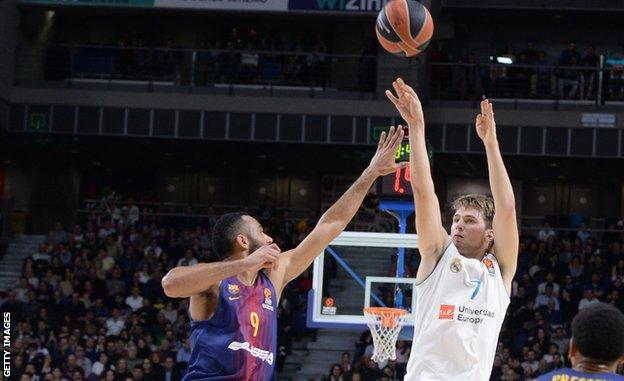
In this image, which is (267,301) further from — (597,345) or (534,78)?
(534,78)

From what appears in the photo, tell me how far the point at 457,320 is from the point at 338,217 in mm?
902

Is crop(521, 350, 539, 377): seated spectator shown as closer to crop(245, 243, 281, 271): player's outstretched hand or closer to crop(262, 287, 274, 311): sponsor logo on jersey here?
crop(262, 287, 274, 311): sponsor logo on jersey

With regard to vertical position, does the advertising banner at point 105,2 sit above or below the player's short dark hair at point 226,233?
above

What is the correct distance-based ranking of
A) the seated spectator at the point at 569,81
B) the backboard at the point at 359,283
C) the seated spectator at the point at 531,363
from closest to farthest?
the backboard at the point at 359,283 → the seated spectator at the point at 531,363 → the seated spectator at the point at 569,81

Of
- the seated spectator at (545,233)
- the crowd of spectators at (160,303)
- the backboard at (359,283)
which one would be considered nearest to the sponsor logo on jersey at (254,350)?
the backboard at (359,283)

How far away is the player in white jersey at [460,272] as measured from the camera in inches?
227

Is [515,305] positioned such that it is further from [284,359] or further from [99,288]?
[99,288]

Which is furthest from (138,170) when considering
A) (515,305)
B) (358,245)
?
(358,245)

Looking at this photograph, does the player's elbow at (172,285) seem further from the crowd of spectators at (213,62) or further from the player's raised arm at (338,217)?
the crowd of spectators at (213,62)

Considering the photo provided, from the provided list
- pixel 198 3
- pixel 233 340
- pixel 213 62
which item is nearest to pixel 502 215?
pixel 233 340

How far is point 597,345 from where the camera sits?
3938 millimetres

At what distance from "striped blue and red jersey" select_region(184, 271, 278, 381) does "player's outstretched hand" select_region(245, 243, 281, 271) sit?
1.07ft

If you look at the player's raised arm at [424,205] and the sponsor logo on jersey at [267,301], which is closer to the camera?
the sponsor logo on jersey at [267,301]

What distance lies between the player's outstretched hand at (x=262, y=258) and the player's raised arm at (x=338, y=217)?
2.26 feet
